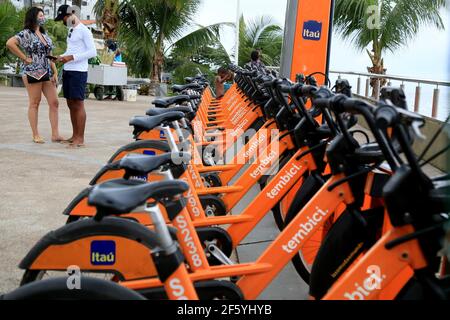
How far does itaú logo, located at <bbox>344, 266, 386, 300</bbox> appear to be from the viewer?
214cm

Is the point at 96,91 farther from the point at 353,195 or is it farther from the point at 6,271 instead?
the point at 353,195

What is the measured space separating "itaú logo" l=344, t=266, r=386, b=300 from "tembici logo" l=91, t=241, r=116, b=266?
94 centimetres

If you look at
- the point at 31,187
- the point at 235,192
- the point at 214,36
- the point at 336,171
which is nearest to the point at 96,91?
the point at 214,36

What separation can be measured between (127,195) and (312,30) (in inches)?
186

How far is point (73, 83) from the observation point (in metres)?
7.63

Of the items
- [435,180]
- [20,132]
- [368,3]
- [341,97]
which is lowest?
[20,132]

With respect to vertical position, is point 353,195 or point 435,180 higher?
point 435,180

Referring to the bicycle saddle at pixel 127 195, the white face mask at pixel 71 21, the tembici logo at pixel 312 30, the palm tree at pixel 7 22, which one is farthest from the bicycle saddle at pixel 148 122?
the palm tree at pixel 7 22

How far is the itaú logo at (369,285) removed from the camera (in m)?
2.14

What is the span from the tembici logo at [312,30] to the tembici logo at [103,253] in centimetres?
412

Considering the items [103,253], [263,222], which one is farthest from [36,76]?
[103,253]

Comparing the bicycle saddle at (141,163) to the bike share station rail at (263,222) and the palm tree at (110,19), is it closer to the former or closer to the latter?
the bike share station rail at (263,222)

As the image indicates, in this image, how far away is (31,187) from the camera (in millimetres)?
5844
